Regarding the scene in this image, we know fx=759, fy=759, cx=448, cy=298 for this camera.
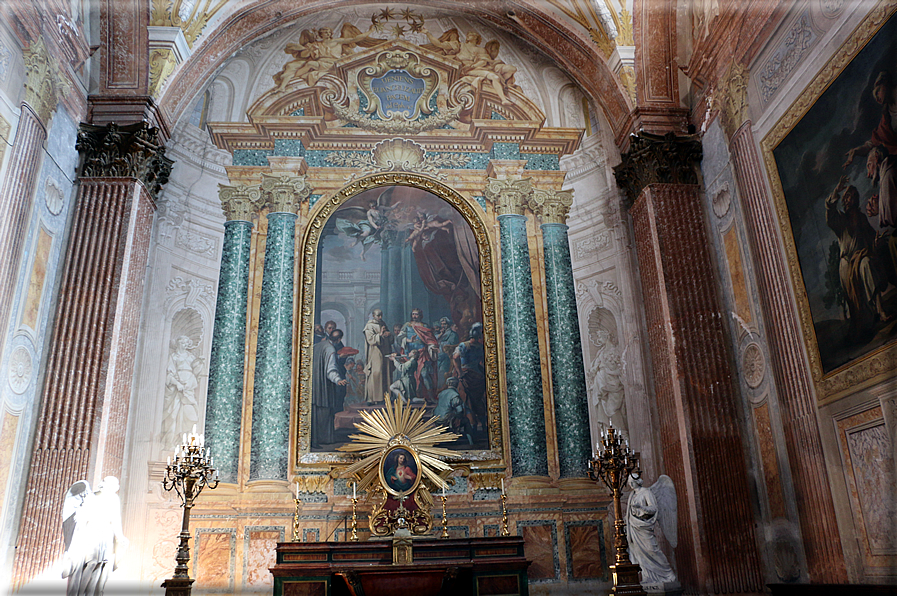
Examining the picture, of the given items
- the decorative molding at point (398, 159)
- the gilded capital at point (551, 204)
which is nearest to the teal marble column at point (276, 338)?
the decorative molding at point (398, 159)

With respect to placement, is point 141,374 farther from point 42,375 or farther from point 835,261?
point 835,261

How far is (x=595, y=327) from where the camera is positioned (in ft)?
37.0

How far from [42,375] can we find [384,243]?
499 centimetres

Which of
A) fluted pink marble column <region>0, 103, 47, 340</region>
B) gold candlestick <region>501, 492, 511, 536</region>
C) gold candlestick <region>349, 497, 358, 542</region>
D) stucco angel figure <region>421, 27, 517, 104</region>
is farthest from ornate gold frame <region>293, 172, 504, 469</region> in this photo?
fluted pink marble column <region>0, 103, 47, 340</region>

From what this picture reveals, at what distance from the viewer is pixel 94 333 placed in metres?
9.46

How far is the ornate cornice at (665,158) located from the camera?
10.8 metres

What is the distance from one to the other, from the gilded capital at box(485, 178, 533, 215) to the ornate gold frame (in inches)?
12.4

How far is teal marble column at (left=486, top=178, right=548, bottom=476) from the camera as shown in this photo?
34.8 ft

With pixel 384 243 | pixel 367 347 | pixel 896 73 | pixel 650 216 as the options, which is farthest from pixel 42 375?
pixel 896 73

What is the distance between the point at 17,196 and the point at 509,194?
6.79 meters

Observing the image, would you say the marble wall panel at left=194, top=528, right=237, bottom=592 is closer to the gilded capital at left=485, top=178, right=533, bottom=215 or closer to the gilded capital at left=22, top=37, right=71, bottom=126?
the gilded capital at left=22, top=37, right=71, bottom=126

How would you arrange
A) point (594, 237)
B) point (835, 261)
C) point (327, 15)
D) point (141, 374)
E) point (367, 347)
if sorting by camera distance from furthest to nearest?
point (327, 15), point (594, 237), point (367, 347), point (141, 374), point (835, 261)

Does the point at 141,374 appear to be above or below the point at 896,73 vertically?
below

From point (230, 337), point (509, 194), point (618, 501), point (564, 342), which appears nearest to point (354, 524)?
point (230, 337)
